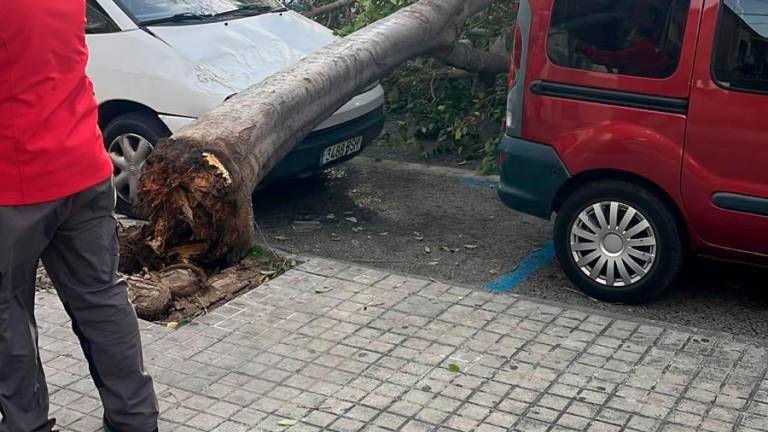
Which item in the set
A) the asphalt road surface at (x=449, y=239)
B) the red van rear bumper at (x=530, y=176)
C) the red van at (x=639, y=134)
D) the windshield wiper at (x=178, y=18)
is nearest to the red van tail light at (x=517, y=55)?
the red van at (x=639, y=134)

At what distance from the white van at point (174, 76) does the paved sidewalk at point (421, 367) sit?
5.73 ft

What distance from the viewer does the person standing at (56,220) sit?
11.5 feet

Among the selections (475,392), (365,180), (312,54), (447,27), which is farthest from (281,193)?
(475,392)

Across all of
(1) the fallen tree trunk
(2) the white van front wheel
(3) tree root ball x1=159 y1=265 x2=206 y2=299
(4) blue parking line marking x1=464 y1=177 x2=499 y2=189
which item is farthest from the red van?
(2) the white van front wheel

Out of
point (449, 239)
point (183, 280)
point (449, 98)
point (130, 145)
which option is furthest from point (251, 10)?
point (183, 280)

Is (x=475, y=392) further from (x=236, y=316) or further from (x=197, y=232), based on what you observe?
(x=197, y=232)

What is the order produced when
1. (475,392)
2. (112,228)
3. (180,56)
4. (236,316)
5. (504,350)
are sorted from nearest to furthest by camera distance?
(112,228) < (475,392) < (504,350) < (236,316) < (180,56)

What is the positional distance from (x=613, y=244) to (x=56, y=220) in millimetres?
3231

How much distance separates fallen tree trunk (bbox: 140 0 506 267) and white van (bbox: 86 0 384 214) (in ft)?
1.38

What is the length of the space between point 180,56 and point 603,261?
11.0 ft

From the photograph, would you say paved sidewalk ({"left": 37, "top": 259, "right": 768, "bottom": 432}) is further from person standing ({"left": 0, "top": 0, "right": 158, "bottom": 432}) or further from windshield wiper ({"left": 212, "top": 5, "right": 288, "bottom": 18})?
windshield wiper ({"left": 212, "top": 5, "right": 288, "bottom": 18})

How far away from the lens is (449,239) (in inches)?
273

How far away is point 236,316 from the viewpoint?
17.9 feet

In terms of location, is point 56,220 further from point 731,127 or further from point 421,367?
point 731,127
